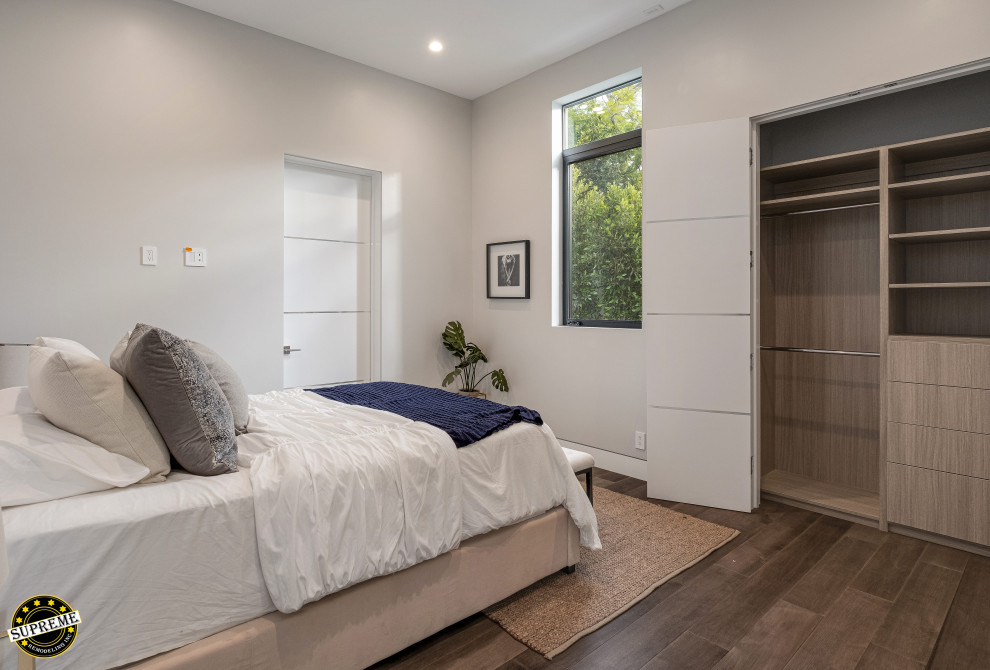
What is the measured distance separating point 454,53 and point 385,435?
3194 mm

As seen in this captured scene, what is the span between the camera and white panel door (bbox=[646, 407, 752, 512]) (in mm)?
3137

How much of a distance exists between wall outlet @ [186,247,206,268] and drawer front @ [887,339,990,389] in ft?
12.9

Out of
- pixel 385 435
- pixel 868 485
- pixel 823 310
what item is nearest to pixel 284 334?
pixel 385 435

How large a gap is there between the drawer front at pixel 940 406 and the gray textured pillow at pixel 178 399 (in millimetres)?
3014

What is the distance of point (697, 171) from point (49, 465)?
320cm

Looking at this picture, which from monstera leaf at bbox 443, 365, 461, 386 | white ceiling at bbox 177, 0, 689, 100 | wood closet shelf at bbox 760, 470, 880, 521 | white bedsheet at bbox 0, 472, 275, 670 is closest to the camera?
white bedsheet at bbox 0, 472, 275, 670

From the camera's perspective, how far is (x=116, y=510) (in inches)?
53.2

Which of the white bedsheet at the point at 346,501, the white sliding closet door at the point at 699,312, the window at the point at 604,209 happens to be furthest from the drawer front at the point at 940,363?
the white bedsheet at the point at 346,501

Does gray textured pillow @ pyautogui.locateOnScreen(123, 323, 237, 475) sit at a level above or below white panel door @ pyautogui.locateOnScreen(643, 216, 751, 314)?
below

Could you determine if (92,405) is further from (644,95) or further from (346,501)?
(644,95)

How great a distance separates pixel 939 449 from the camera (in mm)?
2637

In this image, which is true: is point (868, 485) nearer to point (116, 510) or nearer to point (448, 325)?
point (448, 325)

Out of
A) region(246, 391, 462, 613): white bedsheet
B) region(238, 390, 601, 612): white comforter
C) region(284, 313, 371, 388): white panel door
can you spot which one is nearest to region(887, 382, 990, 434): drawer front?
region(238, 390, 601, 612): white comforter

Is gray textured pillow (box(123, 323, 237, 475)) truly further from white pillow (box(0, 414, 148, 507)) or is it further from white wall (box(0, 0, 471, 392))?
white wall (box(0, 0, 471, 392))
